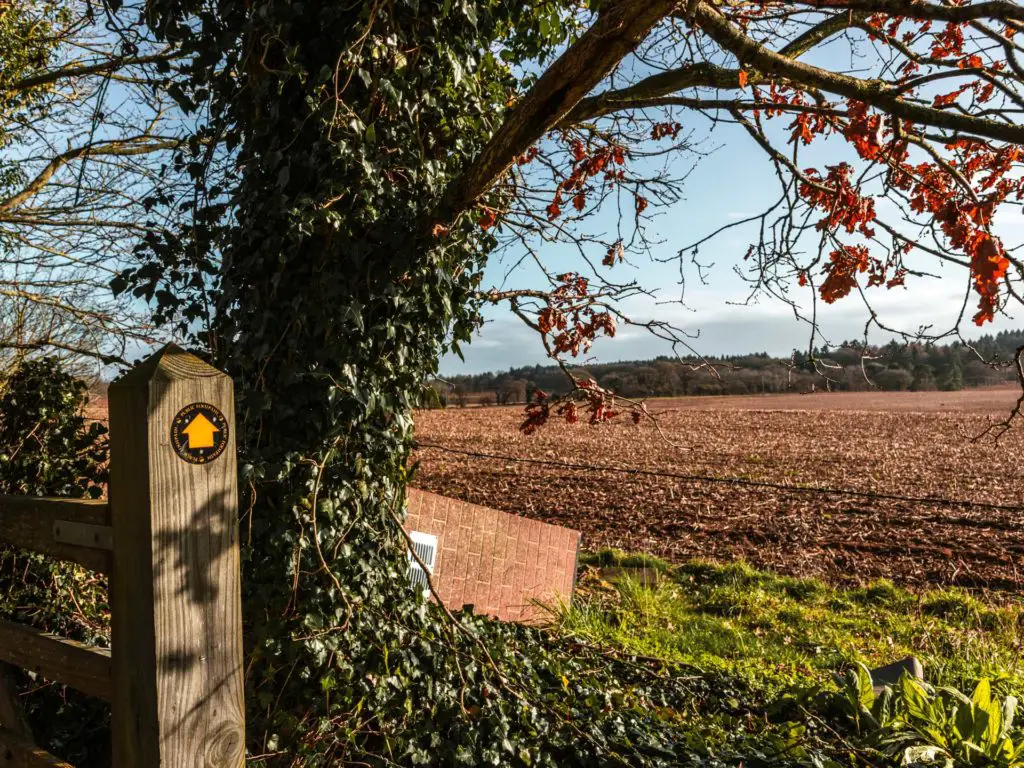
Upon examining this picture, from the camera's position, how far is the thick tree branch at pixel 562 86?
294 cm

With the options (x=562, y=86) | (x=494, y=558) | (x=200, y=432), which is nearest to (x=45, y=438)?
(x=200, y=432)

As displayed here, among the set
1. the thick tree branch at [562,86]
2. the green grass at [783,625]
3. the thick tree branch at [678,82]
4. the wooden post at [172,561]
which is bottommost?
the green grass at [783,625]

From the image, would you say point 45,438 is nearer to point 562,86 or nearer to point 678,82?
point 562,86

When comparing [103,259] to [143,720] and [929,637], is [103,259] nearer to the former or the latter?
[143,720]

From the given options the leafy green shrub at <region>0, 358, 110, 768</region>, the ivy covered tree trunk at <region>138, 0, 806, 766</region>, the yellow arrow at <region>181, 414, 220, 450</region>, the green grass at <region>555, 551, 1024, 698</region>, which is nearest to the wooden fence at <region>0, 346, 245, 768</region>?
the yellow arrow at <region>181, 414, 220, 450</region>

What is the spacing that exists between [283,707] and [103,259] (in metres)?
6.06

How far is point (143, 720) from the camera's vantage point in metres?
1.82

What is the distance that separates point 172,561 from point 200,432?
33cm

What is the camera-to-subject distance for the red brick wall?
21.4 feet

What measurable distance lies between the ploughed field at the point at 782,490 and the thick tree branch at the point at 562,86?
7.21 feet

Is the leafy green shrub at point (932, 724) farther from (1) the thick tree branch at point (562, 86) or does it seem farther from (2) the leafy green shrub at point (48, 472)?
(2) the leafy green shrub at point (48, 472)

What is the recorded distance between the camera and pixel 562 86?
3.23m

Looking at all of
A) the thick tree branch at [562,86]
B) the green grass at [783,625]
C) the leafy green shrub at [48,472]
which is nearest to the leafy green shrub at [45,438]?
the leafy green shrub at [48,472]

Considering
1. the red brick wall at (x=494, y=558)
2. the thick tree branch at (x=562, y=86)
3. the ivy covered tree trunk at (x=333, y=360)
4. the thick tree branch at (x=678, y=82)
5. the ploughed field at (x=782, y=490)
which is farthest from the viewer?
the ploughed field at (x=782, y=490)
